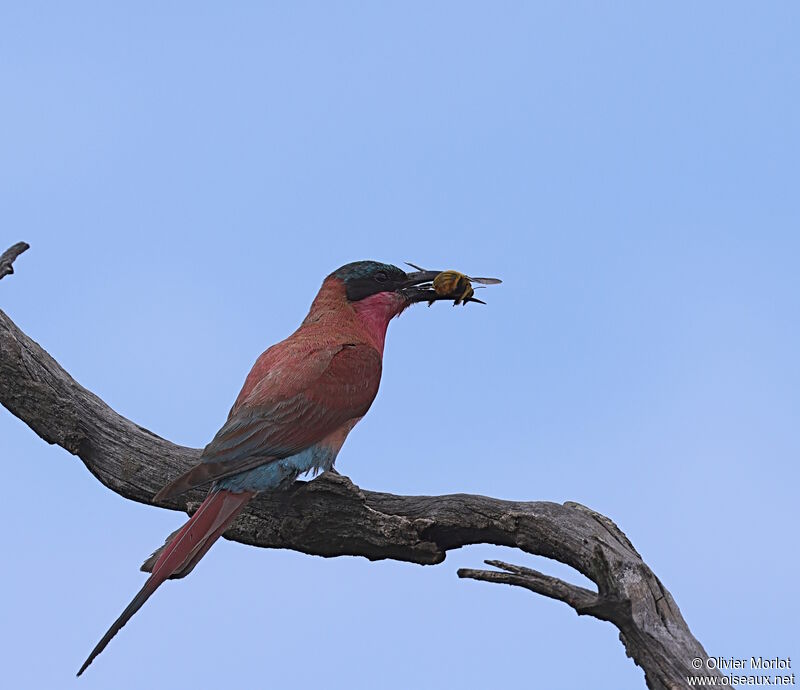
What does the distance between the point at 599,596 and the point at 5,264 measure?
12.7 ft

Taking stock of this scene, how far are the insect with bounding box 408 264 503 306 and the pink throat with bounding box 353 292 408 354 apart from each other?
0.21 metres

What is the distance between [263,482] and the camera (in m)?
5.16

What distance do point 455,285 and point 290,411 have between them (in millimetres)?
1483

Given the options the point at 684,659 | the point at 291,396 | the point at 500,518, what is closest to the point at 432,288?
the point at 291,396

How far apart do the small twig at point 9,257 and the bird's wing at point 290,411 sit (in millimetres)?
1800

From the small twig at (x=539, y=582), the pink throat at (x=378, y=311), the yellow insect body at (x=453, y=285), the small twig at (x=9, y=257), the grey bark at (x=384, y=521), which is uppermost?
Result: the yellow insect body at (x=453, y=285)

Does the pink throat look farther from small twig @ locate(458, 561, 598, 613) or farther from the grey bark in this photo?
small twig @ locate(458, 561, 598, 613)

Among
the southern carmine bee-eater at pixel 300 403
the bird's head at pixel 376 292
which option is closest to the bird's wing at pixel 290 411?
the southern carmine bee-eater at pixel 300 403

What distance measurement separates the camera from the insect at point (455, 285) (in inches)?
249

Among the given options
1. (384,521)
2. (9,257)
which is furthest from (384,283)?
(9,257)

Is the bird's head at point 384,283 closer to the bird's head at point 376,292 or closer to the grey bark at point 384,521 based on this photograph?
the bird's head at point 376,292

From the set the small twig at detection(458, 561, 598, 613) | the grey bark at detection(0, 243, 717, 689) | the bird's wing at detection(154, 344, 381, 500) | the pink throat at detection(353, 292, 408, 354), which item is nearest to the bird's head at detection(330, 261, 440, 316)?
the pink throat at detection(353, 292, 408, 354)

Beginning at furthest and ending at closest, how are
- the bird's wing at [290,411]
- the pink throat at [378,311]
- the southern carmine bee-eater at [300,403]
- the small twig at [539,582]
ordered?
the pink throat at [378,311]
the bird's wing at [290,411]
the southern carmine bee-eater at [300,403]
the small twig at [539,582]

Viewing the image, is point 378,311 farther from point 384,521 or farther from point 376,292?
point 384,521
